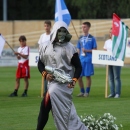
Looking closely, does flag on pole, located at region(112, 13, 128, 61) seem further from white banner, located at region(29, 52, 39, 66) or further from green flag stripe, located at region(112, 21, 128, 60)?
white banner, located at region(29, 52, 39, 66)

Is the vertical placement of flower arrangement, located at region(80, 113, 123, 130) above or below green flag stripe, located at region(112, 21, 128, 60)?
below

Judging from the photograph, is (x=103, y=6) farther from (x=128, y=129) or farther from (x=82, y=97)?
(x=128, y=129)

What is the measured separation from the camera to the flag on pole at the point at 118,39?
19.7 m

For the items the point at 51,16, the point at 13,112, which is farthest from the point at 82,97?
the point at 51,16

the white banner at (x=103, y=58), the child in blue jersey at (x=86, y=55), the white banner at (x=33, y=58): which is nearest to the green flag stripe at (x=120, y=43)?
the white banner at (x=103, y=58)

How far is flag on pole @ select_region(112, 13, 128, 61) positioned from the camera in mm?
19703

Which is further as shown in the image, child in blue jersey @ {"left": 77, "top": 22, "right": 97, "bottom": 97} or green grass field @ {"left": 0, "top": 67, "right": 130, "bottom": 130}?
child in blue jersey @ {"left": 77, "top": 22, "right": 97, "bottom": 97}

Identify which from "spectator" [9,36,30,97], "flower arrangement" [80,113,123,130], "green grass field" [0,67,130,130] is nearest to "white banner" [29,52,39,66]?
"spectator" [9,36,30,97]

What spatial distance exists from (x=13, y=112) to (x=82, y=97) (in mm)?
4228

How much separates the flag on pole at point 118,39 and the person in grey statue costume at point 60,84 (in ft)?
24.6

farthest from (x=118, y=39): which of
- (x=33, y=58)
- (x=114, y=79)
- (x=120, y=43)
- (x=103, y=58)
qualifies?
(x=33, y=58)

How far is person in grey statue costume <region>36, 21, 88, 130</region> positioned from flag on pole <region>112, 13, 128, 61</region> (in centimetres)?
751

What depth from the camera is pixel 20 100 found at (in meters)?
19.5

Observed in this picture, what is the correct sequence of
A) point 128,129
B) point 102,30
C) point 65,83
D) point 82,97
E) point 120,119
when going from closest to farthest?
point 65,83
point 128,129
point 120,119
point 82,97
point 102,30
